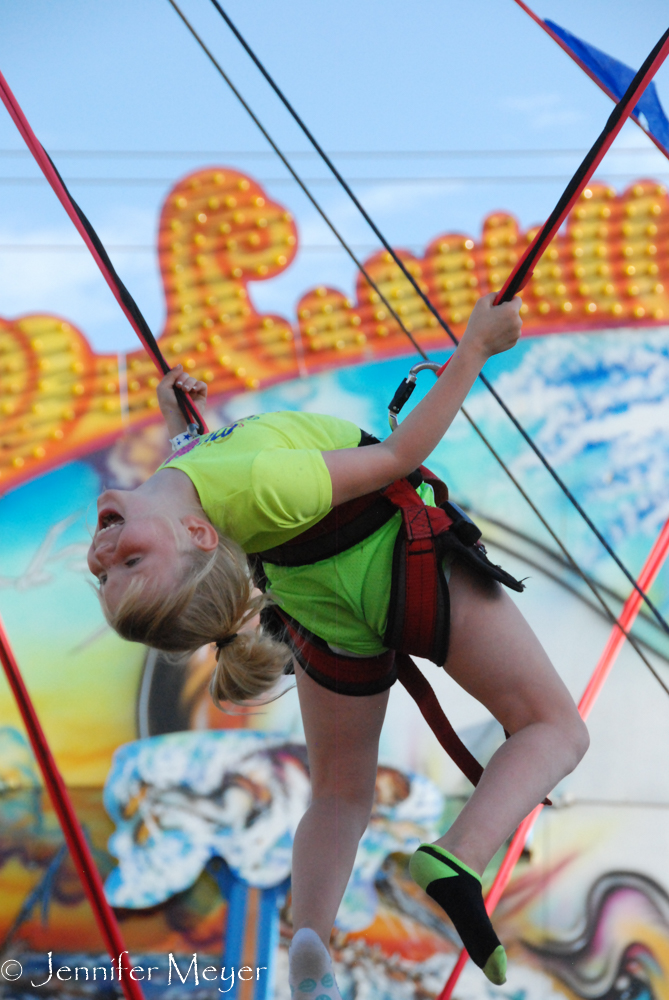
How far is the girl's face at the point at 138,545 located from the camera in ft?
3.02

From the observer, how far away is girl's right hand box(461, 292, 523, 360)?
3.18ft

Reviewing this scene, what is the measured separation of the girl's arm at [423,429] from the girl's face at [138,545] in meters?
0.17

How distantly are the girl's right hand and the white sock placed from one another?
0.66 m

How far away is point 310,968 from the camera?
104 centimetres

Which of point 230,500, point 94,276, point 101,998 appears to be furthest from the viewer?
point 94,276

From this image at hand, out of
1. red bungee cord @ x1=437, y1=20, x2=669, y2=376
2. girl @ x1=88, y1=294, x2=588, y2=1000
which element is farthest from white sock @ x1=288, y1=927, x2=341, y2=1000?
red bungee cord @ x1=437, y1=20, x2=669, y2=376

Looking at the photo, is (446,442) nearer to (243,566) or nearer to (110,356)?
(110,356)

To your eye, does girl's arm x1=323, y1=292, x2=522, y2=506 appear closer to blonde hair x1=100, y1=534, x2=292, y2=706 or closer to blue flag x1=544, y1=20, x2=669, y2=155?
blonde hair x1=100, y1=534, x2=292, y2=706

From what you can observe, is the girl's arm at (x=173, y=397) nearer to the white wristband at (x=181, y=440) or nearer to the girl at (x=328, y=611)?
the white wristband at (x=181, y=440)

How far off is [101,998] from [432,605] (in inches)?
52.1

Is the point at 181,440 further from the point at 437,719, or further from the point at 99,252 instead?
the point at 437,719

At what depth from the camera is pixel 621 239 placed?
81.4 inches

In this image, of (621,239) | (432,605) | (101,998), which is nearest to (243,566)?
(432,605)

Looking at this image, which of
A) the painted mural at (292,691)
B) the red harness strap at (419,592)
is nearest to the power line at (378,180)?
the painted mural at (292,691)
